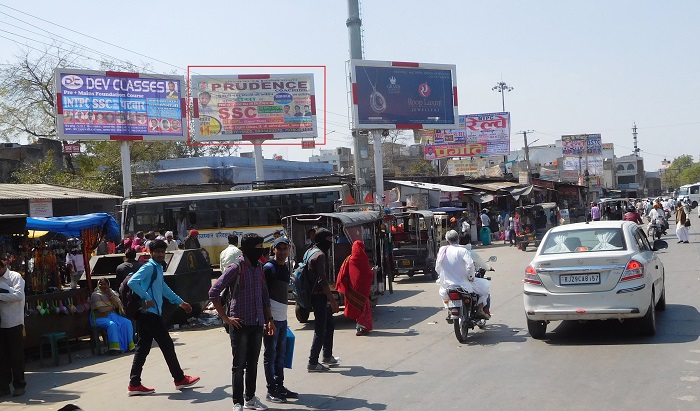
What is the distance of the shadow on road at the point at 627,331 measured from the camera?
9.62m

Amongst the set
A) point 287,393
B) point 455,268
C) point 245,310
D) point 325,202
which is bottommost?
point 287,393

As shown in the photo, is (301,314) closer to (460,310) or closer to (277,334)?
(460,310)

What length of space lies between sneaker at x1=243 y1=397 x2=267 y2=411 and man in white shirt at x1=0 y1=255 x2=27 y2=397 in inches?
126

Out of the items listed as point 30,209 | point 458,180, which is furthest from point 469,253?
point 458,180

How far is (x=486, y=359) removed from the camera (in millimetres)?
9078

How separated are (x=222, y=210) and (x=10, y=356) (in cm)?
1966

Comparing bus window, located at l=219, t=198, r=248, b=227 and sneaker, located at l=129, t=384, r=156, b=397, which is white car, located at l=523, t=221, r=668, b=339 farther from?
bus window, located at l=219, t=198, r=248, b=227

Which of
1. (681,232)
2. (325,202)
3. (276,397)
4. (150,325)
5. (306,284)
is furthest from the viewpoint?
(325,202)

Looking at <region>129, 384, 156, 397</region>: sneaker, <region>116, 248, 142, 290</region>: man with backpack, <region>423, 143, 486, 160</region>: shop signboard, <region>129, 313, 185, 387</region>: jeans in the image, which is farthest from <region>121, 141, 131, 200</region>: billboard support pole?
<region>423, 143, 486, 160</region>: shop signboard

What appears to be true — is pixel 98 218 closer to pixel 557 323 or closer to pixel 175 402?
pixel 175 402

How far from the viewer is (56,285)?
12.6 meters

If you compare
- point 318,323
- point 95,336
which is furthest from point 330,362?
point 95,336

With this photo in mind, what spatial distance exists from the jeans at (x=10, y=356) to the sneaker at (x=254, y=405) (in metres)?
3.19

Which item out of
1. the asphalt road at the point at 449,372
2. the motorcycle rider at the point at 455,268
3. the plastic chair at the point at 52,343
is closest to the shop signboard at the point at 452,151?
the asphalt road at the point at 449,372
